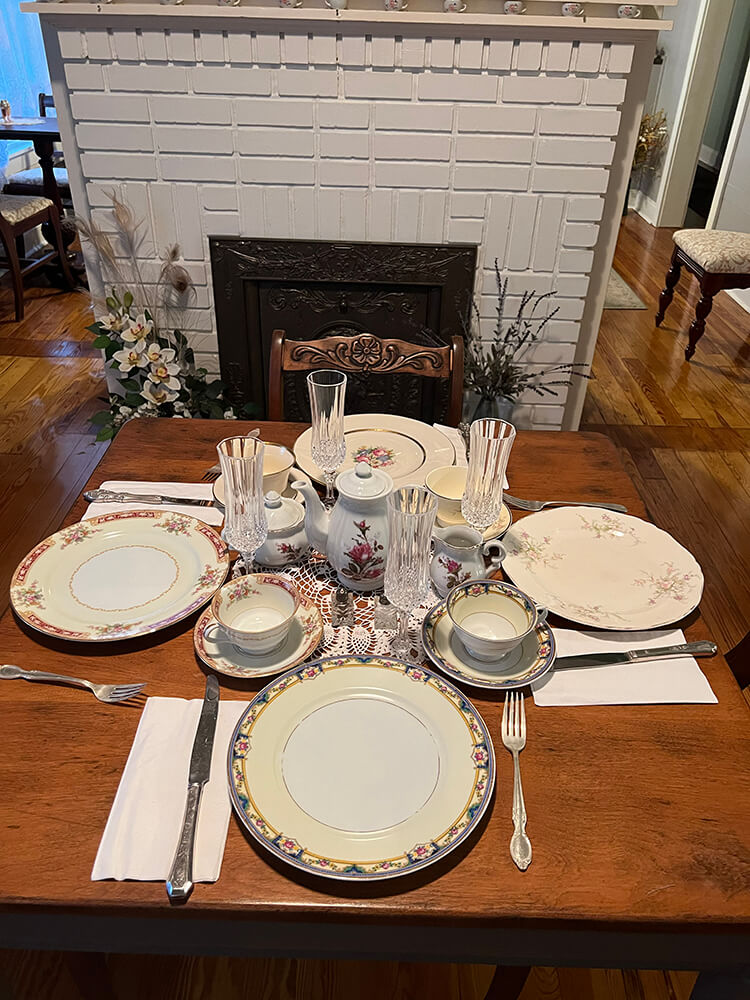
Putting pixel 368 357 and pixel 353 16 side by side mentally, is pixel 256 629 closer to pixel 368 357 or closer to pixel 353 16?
pixel 368 357

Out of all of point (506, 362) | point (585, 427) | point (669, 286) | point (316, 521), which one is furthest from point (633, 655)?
point (669, 286)

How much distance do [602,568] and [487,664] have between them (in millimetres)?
280

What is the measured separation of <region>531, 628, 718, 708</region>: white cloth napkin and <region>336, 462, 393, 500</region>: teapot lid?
11.9 inches

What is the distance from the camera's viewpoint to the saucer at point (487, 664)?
0.91 metres

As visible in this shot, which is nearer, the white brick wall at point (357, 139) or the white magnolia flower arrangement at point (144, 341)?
the white brick wall at point (357, 139)

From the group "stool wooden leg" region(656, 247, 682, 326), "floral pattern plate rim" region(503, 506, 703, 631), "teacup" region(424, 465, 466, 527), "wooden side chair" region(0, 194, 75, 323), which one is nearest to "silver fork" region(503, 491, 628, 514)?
"floral pattern plate rim" region(503, 506, 703, 631)

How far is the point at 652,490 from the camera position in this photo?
2627 mm

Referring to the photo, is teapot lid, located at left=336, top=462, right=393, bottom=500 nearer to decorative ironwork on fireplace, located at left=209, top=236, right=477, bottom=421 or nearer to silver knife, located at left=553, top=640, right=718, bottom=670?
silver knife, located at left=553, top=640, right=718, bottom=670

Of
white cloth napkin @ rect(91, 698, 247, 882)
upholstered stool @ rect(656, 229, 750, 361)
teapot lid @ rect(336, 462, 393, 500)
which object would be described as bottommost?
upholstered stool @ rect(656, 229, 750, 361)

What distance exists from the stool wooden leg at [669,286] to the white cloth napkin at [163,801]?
343cm

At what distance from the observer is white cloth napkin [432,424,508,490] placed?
4.37 ft

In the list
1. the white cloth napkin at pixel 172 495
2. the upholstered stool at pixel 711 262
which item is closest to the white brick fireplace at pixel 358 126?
the white cloth napkin at pixel 172 495

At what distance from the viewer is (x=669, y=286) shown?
371cm

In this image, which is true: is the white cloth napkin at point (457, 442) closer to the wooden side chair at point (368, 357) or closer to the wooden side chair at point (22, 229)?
the wooden side chair at point (368, 357)
